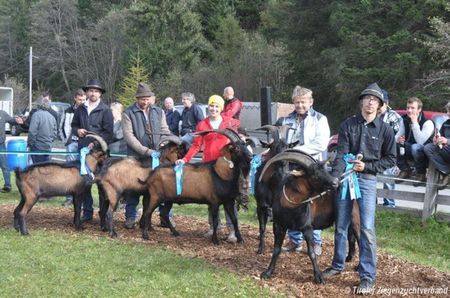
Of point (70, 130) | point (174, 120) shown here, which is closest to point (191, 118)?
point (174, 120)

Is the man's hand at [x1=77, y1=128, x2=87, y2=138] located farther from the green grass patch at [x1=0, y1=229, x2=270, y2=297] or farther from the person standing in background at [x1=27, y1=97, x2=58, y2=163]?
the person standing in background at [x1=27, y1=97, x2=58, y2=163]

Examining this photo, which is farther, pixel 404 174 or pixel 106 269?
pixel 404 174

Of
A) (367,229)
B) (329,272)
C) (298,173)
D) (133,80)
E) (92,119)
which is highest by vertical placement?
(133,80)

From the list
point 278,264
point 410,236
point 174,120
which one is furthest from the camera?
point 174,120

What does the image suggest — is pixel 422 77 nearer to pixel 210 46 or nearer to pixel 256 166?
pixel 256 166

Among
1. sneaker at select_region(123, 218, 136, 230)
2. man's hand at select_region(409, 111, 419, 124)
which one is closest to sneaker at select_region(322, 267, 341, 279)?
sneaker at select_region(123, 218, 136, 230)

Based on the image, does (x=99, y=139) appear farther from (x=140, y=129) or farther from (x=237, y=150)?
(x=237, y=150)

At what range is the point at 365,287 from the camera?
6.33 meters

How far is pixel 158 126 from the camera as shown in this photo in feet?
31.0

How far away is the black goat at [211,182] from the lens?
806cm

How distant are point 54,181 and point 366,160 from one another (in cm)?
494

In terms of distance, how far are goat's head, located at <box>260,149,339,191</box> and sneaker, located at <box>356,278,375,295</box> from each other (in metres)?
1.11

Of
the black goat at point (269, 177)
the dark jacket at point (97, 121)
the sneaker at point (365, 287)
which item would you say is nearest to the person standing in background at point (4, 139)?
the dark jacket at point (97, 121)

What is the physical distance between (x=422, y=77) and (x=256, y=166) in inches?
781
